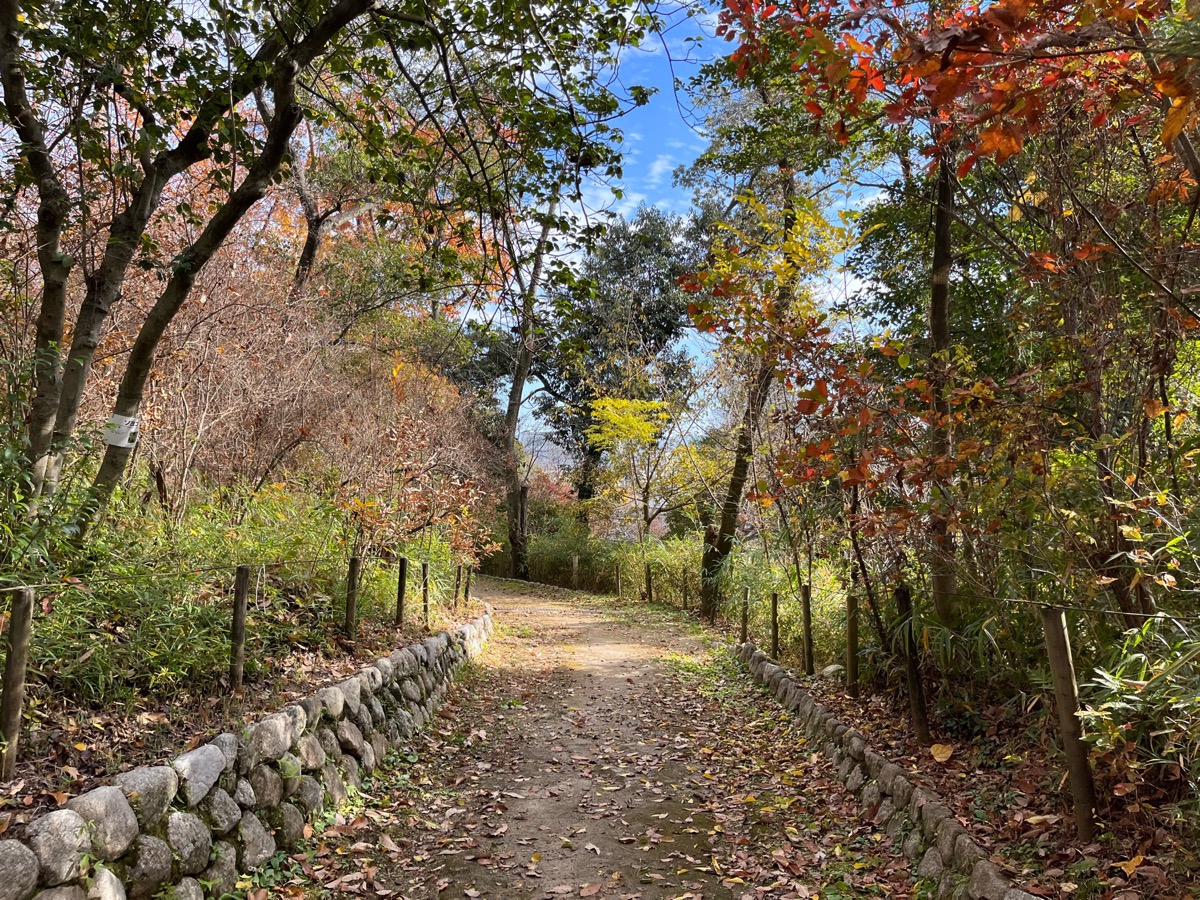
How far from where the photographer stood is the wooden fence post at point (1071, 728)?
3.40 m

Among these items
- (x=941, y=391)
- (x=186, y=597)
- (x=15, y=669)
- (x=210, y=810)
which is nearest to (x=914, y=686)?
(x=941, y=391)

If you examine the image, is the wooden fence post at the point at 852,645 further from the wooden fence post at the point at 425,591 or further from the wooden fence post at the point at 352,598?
the wooden fence post at the point at 425,591

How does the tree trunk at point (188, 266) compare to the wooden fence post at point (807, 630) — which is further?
the wooden fence post at point (807, 630)

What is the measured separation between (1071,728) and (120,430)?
6016 mm

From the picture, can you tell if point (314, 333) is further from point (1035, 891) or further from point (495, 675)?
point (1035, 891)

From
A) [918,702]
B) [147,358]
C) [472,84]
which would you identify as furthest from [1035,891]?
[147,358]

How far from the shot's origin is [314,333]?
1076 centimetres

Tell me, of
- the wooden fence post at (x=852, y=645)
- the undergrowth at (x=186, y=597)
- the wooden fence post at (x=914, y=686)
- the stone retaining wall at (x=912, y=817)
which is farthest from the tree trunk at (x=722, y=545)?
the wooden fence post at (x=914, y=686)

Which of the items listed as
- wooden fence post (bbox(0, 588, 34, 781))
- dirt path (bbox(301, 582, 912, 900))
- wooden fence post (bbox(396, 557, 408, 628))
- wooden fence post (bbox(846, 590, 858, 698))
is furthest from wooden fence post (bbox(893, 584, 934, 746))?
wooden fence post (bbox(0, 588, 34, 781))

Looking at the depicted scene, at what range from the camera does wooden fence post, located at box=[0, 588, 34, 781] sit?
10.8 ft

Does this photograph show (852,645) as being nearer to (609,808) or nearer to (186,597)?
(609,808)

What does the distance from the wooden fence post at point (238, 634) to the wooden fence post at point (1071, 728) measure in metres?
4.67

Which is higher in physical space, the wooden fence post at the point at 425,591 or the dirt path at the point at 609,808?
the wooden fence post at the point at 425,591

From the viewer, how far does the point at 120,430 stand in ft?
16.9
